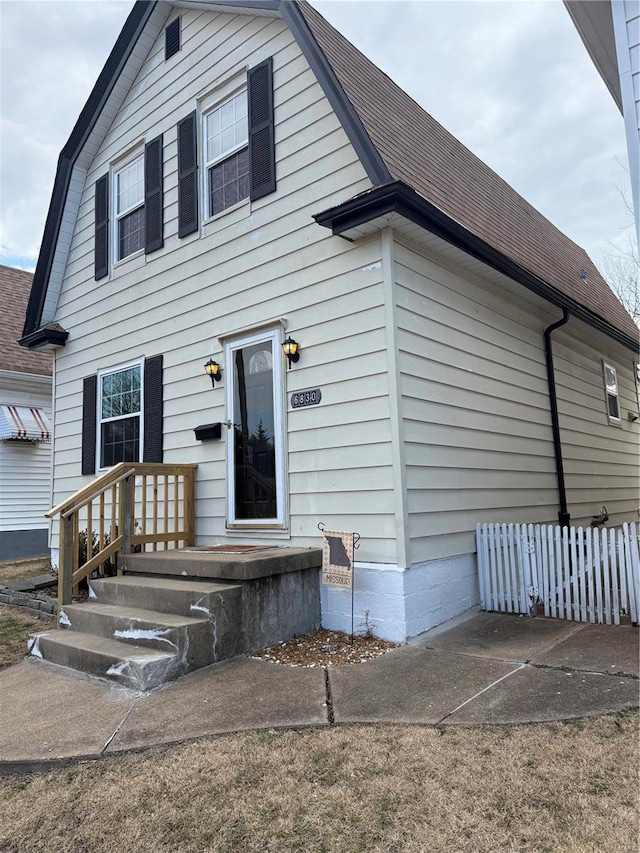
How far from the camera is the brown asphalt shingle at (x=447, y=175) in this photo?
220 inches

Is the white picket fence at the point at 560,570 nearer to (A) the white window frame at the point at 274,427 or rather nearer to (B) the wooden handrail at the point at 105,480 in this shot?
(A) the white window frame at the point at 274,427

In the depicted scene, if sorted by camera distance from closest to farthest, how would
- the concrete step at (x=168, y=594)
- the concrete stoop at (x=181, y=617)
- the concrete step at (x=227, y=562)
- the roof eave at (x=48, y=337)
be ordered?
1. the concrete stoop at (x=181, y=617)
2. the concrete step at (x=168, y=594)
3. the concrete step at (x=227, y=562)
4. the roof eave at (x=48, y=337)

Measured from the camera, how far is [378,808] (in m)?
2.38

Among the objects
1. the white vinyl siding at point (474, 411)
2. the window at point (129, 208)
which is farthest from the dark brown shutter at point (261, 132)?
the window at point (129, 208)

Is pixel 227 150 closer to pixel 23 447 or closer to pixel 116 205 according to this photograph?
pixel 116 205

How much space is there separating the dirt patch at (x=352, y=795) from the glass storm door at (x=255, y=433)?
2999mm

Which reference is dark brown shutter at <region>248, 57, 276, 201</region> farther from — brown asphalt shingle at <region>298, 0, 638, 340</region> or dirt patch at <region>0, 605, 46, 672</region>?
dirt patch at <region>0, 605, 46, 672</region>

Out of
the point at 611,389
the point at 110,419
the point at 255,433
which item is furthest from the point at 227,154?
the point at 611,389

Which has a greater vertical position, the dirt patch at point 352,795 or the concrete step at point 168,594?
the concrete step at point 168,594

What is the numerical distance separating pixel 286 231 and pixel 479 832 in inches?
205

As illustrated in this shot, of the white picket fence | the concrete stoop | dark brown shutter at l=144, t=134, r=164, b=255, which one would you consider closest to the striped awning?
dark brown shutter at l=144, t=134, r=164, b=255

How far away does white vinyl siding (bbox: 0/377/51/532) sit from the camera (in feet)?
39.2

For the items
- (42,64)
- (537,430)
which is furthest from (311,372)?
(42,64)

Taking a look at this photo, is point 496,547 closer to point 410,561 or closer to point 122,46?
point 410,561
